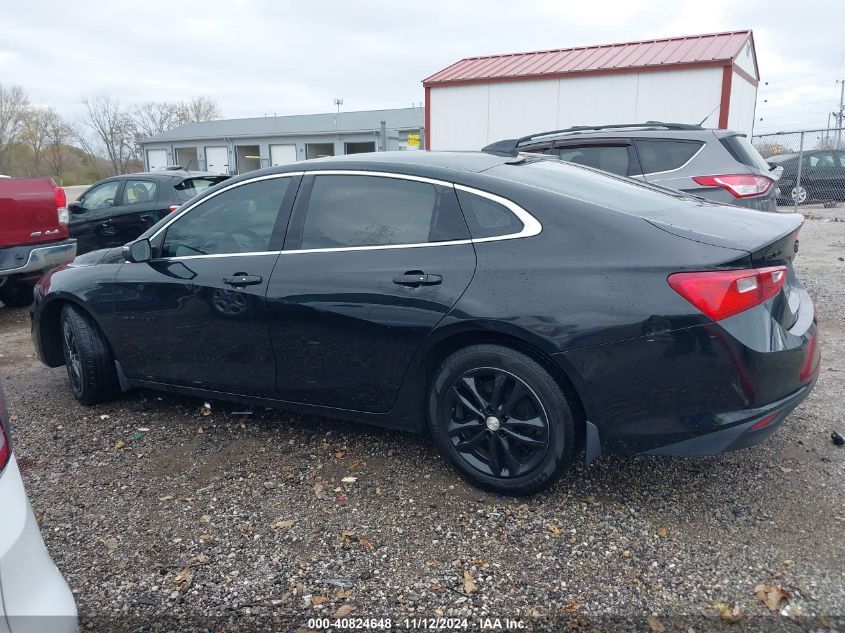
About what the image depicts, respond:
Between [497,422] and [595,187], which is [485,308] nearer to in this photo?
[497,422]

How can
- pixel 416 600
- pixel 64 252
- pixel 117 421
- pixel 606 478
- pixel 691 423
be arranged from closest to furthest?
pixel 416 600
pixel 691 423
pixel 606 478
pixel 117 421
pixel 64 252

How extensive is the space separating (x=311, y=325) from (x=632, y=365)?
1.58m

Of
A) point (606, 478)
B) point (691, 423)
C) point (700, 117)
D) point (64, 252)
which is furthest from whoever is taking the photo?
point (700, 117)

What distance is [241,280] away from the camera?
3557mm

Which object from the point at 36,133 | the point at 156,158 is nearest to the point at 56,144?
the point at 36,133

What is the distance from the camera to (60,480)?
3.47 meters

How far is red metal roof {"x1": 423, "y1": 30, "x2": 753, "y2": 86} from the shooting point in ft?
47.9

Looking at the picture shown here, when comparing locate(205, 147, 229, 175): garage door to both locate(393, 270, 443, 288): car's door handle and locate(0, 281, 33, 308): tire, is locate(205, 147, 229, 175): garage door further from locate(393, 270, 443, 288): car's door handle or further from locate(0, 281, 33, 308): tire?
locate(393, 270, 443, 288): car's door handle

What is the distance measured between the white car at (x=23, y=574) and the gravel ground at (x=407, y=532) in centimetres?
74

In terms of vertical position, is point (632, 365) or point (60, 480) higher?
point (632, 365)

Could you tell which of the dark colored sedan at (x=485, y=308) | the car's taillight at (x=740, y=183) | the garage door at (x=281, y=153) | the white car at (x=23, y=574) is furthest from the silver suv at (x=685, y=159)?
the garage door at (x=281, y=153)

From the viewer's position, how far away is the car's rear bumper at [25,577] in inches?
62.1

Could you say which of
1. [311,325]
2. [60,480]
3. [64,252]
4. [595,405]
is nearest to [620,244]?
[595,405]

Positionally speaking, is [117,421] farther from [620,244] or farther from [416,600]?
[620,244]
